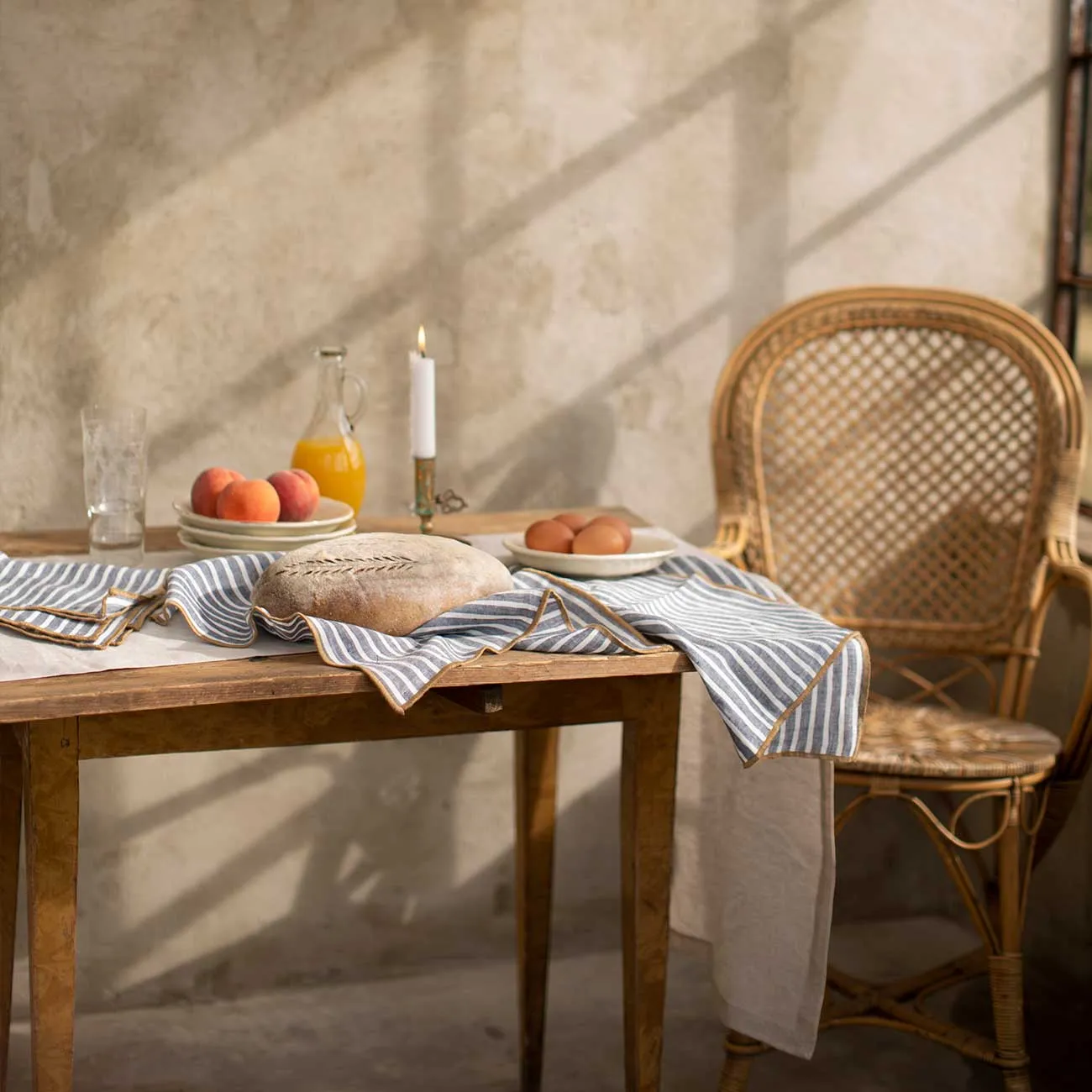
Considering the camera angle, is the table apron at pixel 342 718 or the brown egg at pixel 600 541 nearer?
the table apron at pixel 342 718

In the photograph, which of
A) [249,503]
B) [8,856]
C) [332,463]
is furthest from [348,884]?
[249,503]

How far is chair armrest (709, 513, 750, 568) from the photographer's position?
Answer: 2262mm

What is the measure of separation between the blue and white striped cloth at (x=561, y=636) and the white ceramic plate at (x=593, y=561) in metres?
0.11

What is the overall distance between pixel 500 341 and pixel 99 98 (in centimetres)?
76

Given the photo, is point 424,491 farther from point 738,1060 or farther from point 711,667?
point 738,1060

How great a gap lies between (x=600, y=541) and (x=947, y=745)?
71 centimetres

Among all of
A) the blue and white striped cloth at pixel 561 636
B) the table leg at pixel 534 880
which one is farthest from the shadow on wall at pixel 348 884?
the blue and white striped cloth at pixel 561 636

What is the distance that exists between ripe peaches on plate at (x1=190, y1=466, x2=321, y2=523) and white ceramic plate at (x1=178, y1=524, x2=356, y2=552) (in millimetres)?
24

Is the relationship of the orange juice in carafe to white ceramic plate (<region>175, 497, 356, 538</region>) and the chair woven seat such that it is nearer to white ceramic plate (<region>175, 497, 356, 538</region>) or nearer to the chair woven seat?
white ceramic plate (<region>175, 497, 356, 538</region>)

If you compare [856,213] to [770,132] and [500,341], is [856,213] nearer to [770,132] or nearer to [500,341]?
[770,132]

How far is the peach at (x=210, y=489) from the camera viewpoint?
1.80 m

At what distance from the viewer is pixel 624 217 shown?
246 centimetres

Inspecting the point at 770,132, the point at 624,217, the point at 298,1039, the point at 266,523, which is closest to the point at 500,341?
the point at 624,217

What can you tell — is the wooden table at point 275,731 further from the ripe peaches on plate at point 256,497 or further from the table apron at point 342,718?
the ripe peaches on plate at point 256,497
